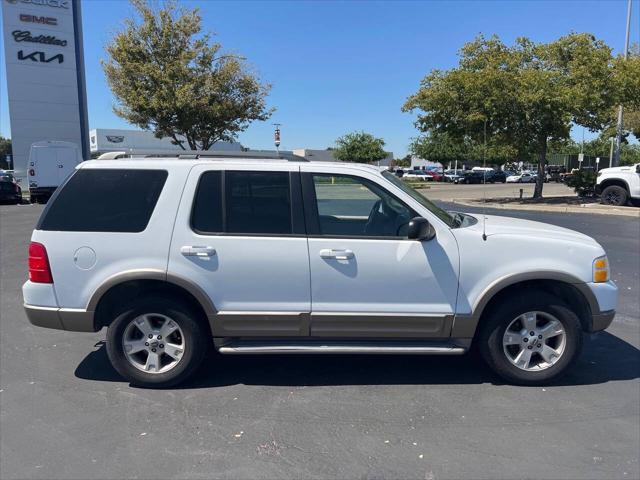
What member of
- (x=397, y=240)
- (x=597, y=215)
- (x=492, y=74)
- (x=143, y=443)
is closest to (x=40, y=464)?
(x=143, y=443)

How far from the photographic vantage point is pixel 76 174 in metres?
4.21

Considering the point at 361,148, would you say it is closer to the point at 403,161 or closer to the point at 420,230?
the point at 403,161

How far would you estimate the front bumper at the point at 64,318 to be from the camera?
4121mm

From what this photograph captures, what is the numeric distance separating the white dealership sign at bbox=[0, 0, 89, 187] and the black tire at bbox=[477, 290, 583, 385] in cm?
3548

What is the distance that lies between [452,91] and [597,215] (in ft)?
24.0

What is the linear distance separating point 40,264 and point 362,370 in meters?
2.71

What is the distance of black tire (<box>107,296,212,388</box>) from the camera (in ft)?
13.5

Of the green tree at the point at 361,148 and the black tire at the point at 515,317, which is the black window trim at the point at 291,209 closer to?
the black tire at the point at 515,317

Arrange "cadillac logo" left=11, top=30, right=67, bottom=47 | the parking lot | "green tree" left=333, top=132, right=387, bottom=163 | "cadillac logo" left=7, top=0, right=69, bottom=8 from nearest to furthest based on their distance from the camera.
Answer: the parking lot, "cadillac logo" left=11, top=30, right=67, bottom=47, "cadillac logo" left=7, top=0, right=69, bottom=8, "green tree" left=333, top=132, right=387, bottom=163

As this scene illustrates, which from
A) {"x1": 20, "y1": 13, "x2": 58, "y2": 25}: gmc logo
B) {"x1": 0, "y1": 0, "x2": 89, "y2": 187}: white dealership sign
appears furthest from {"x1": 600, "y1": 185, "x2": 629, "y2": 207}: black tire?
{"x1": 20, "y1": 13, "x2": 58, "y2": 25}: gmc logo

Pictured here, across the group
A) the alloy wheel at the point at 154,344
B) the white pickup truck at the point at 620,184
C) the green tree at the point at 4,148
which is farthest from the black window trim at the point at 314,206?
the green tree at the point at 4,148

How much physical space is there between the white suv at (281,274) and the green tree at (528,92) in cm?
1596

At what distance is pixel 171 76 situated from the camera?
25.0 m

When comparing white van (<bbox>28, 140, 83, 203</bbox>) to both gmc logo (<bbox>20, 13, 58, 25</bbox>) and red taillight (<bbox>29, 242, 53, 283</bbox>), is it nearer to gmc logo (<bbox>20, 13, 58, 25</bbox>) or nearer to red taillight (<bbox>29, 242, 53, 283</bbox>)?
gmc logo (<bbox>20, 13, 58, 25</bbox>)
